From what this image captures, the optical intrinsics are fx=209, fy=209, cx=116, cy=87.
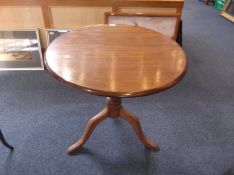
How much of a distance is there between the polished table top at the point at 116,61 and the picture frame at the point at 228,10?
307 cm

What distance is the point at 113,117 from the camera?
133cm

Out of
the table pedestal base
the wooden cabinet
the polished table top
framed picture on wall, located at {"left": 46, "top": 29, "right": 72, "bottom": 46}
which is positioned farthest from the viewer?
framed picture on wall, located at {"left": 46, "top": 29, "right": 72, "bottom": 46}

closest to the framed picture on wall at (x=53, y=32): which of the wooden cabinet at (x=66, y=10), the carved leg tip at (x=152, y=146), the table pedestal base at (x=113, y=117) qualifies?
the wooden cabinet at (x=66, y=10)

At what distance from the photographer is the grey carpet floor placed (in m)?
1.30

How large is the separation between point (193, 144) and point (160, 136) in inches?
9.0

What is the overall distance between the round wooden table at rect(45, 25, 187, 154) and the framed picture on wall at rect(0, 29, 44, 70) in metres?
0.92

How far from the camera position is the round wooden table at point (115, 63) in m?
0.85

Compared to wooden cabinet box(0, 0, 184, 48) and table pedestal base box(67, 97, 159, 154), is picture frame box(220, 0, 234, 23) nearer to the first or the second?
wooden cabinet box(0, 0, 184, 48)

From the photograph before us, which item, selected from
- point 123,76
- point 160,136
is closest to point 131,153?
point 160,136

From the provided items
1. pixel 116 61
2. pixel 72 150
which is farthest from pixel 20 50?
pixel 116 61

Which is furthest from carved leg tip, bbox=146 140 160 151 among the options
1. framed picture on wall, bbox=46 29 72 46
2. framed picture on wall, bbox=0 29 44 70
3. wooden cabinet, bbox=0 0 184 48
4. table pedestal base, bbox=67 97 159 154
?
framed picture on wall, bbox=0 29 44 70

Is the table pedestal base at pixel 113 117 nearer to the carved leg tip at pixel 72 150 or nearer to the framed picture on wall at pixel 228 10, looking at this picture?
the carved leg tip at pixel 72 150

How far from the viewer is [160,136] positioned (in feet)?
4.92

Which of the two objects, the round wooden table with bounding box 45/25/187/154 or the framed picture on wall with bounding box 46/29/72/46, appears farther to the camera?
the framed picture on wall with bounding box 46/29/72/46
